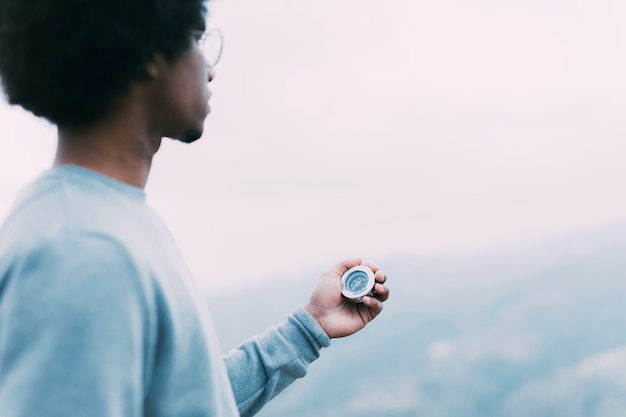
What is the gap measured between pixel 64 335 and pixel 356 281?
8.49 ft

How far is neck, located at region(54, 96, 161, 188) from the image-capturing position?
216 centimetres

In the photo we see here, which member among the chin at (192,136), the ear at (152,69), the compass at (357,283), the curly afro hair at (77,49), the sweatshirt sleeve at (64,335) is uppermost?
Result: the curly afro hair at (77,49)

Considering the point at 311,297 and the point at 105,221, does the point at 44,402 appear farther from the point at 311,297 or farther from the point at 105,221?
the point at 311,297

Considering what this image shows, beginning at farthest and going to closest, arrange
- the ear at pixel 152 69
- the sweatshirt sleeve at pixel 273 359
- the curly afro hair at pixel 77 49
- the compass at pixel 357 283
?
the compass at pixel 357 283 → the sweatshirt sleeve at pixel 273 359 → the ear at pixel 152 69 → the curly afro hair at pixel 77 49

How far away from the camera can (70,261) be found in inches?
67.2

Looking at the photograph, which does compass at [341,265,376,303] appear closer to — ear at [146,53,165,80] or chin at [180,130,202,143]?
chin at [180,130,202,143]

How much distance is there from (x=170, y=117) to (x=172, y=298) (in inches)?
32.0

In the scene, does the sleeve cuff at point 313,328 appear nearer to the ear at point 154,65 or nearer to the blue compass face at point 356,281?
the blue compass face at point 356,281

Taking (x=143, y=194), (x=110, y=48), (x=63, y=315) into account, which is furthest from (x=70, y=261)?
(x=110, y=48)

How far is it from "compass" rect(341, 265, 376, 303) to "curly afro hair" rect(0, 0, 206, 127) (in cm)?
220

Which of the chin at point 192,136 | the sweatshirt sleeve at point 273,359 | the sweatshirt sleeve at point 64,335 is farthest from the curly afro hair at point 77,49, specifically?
the sweatshirt sleeve at point 273,359

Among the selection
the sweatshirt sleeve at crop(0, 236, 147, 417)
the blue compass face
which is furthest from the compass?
the sweatshirt sleeve at crop(0, 236, 147, 417)

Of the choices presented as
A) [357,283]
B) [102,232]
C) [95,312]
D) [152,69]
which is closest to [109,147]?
[152,69]

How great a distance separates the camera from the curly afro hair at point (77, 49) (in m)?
2.07
